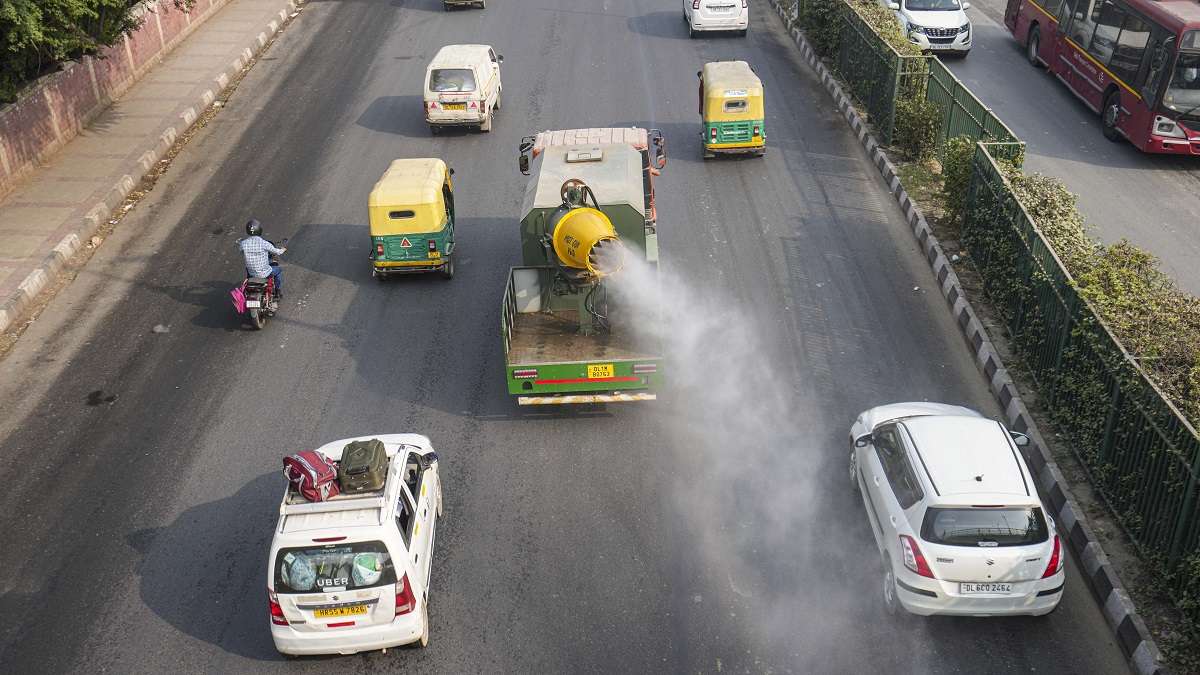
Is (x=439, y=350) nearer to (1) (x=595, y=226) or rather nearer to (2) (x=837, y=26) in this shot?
(1) (x=595, y=226)

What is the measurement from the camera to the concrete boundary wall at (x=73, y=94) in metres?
20.9

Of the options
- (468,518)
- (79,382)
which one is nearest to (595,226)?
(468,518)

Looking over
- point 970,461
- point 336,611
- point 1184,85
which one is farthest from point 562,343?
point 1184,85

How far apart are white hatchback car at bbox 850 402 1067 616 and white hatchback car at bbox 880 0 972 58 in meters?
19.1

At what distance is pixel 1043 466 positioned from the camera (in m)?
12.7

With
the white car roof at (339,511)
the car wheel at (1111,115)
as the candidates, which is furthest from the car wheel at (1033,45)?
the white car roof at (339,511)

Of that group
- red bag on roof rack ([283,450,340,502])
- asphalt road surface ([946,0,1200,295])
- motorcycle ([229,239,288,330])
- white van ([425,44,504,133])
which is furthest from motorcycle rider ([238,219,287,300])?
asphalt road surface ([946,0,1200,295])

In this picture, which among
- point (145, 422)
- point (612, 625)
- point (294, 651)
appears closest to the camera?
point (294, 651)

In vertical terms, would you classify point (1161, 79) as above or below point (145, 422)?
above

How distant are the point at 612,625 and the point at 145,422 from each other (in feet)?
25.0

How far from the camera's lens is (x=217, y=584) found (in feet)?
37.7

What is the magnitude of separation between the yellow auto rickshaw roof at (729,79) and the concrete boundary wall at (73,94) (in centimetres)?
1352

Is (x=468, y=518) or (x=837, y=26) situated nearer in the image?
(x=468, y=518)

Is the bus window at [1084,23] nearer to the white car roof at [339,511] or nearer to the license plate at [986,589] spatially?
the license plate at [986,589]
